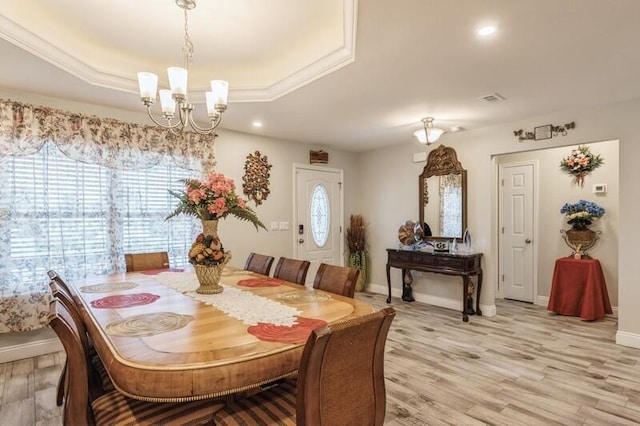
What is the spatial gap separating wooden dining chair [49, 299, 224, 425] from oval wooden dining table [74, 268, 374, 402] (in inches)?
3.8

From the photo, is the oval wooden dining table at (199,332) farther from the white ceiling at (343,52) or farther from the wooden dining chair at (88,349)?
the white ceiling at (343,52)

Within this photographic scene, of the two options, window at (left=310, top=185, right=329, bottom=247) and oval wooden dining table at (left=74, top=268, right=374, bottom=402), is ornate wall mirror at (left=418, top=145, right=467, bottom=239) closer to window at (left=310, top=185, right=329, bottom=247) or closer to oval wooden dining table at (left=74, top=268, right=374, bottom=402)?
window at (left=310, top=185, right=329, bottom=247)

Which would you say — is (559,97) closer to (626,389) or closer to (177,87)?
(626,389)

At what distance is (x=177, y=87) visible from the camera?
6.63 ft

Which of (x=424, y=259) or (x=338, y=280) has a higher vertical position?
(x=338, y=280)

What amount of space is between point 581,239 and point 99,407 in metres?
5.09

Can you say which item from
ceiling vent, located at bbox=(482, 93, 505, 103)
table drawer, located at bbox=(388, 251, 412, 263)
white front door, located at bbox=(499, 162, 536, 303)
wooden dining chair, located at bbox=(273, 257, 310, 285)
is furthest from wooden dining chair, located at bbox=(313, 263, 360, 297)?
white front door, located at bbox=(499, 162, 536, 303)

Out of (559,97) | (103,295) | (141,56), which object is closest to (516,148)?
(559,97)

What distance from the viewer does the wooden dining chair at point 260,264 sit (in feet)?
9.70

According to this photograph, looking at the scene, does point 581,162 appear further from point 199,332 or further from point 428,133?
point 199,332

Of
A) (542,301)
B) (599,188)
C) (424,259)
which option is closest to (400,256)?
(424,259)

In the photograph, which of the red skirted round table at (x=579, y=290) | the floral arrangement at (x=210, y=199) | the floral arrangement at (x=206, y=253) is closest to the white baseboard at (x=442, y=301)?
the red skirted round table at (x=579, y=290)

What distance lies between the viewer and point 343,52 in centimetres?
240

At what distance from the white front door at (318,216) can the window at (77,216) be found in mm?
1709
